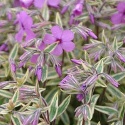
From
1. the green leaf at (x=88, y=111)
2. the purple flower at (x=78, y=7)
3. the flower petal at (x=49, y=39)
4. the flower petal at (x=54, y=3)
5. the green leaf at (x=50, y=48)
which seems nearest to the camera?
the green leaf at (x=88, y=111)

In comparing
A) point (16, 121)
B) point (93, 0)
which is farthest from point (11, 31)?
point (16, 121)

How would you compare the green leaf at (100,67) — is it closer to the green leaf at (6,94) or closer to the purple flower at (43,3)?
the green leaf at (6,94)

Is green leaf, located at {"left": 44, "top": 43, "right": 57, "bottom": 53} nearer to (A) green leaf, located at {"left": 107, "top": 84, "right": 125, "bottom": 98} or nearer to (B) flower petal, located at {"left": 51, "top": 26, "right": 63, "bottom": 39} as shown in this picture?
(B) flower petal, located at {"left": 51, "top": 26, "right": 63, "bottom": 39}

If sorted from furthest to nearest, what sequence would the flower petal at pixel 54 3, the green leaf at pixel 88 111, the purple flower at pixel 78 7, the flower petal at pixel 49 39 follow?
the flower petal at pixel 54 3 → the purple flower at pixel 78 7 → the flower petal at pixel 49 39 → the green leaf at pixel 88 111

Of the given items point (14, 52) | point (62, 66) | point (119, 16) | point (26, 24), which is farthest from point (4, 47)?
point (119, 16)

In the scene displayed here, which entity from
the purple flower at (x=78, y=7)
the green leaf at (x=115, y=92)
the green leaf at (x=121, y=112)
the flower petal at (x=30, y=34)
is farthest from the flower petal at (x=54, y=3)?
the green leaf at (x=121, y=112)

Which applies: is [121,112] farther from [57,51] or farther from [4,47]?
[4,47]

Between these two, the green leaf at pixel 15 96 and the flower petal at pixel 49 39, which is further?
the flower petal at pixel 49 39

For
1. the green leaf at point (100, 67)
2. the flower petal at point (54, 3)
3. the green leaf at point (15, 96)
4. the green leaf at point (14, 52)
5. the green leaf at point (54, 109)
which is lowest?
the green leaf at point (54, 109)

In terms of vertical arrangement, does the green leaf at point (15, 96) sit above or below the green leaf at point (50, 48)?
below
